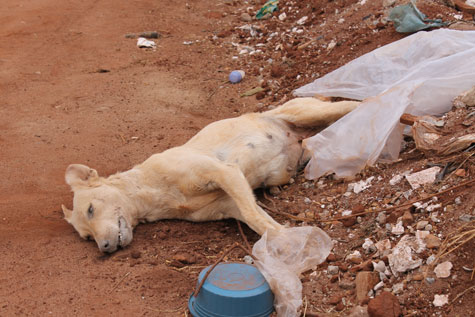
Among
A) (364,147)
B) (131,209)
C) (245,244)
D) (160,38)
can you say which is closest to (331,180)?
(364,147)

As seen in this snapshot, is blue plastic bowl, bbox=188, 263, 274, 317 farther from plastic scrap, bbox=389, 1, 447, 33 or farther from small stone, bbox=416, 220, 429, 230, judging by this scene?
plastic scrap, bbox=389, 1, 447, 33

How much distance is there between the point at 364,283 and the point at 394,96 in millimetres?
2154

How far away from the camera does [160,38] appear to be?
11.2 meters

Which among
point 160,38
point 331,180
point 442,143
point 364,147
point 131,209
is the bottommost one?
point 160,38

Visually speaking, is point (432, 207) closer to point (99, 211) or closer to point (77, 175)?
point (99, 211)

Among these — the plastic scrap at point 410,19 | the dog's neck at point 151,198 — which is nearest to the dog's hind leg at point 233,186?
the dog's neck at point 151,198

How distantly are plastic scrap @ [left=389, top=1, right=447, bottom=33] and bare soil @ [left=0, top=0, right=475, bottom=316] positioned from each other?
18 centimetres

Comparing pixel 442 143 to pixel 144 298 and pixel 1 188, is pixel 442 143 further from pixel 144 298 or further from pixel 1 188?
pixel 1 188

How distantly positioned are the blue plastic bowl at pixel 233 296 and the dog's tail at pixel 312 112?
280 centimetres

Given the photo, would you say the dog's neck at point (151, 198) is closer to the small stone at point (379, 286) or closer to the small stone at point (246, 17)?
the small stone at point (379, 286)

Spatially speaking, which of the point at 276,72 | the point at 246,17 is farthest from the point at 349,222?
the point at 246,17

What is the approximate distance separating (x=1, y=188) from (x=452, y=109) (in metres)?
4.75

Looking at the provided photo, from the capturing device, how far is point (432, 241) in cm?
385

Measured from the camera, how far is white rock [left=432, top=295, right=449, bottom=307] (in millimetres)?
3410
